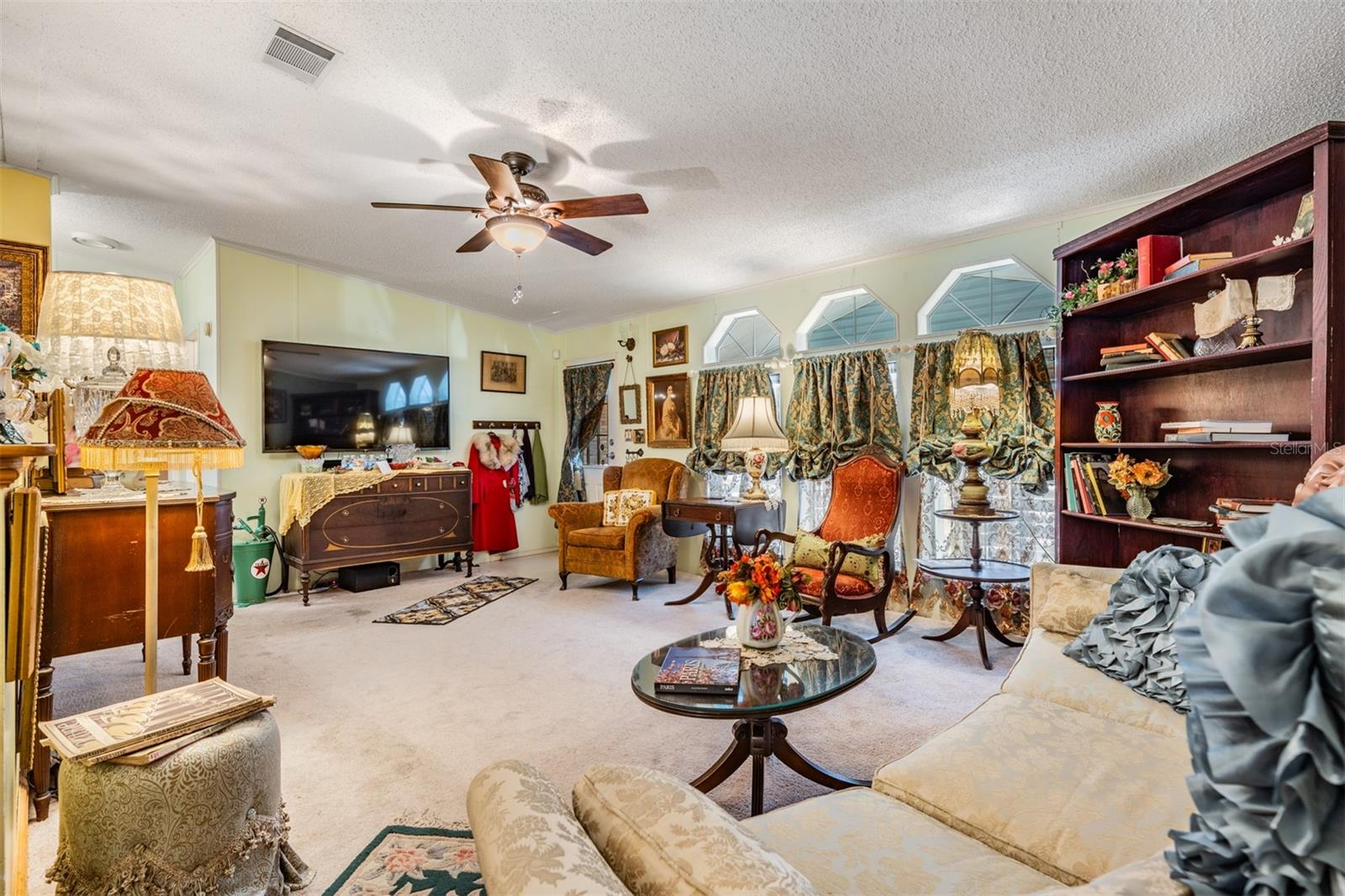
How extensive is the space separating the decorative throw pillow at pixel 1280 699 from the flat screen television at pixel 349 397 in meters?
5.62

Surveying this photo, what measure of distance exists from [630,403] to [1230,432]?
453 cm

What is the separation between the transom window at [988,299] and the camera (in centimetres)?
373

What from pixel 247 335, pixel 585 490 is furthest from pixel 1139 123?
pixel 247 335

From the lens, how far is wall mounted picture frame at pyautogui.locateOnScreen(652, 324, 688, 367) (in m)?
5.61

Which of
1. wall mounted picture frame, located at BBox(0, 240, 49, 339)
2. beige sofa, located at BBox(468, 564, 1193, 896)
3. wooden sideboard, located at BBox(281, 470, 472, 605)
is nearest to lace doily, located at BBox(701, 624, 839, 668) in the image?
beige sofa, located at BBox(468, 564, 1193, 896)

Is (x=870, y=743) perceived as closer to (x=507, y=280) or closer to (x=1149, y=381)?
(x=1149, y=381)

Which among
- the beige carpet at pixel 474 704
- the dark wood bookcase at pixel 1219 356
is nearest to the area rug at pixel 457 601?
the beige carpet at pixel 474 704

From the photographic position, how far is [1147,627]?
1820 mm

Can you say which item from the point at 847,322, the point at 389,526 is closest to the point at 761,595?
the point at 847,322

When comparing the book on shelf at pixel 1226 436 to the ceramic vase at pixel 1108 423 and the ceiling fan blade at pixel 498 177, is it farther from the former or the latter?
the ceiling fan blade at pixel 498 177

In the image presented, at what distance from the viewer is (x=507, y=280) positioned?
206 inches

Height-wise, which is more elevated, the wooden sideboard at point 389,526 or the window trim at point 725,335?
the window trim at point 725,335

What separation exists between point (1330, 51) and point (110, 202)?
6116 mm

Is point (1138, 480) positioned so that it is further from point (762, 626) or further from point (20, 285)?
point (20, 285)
